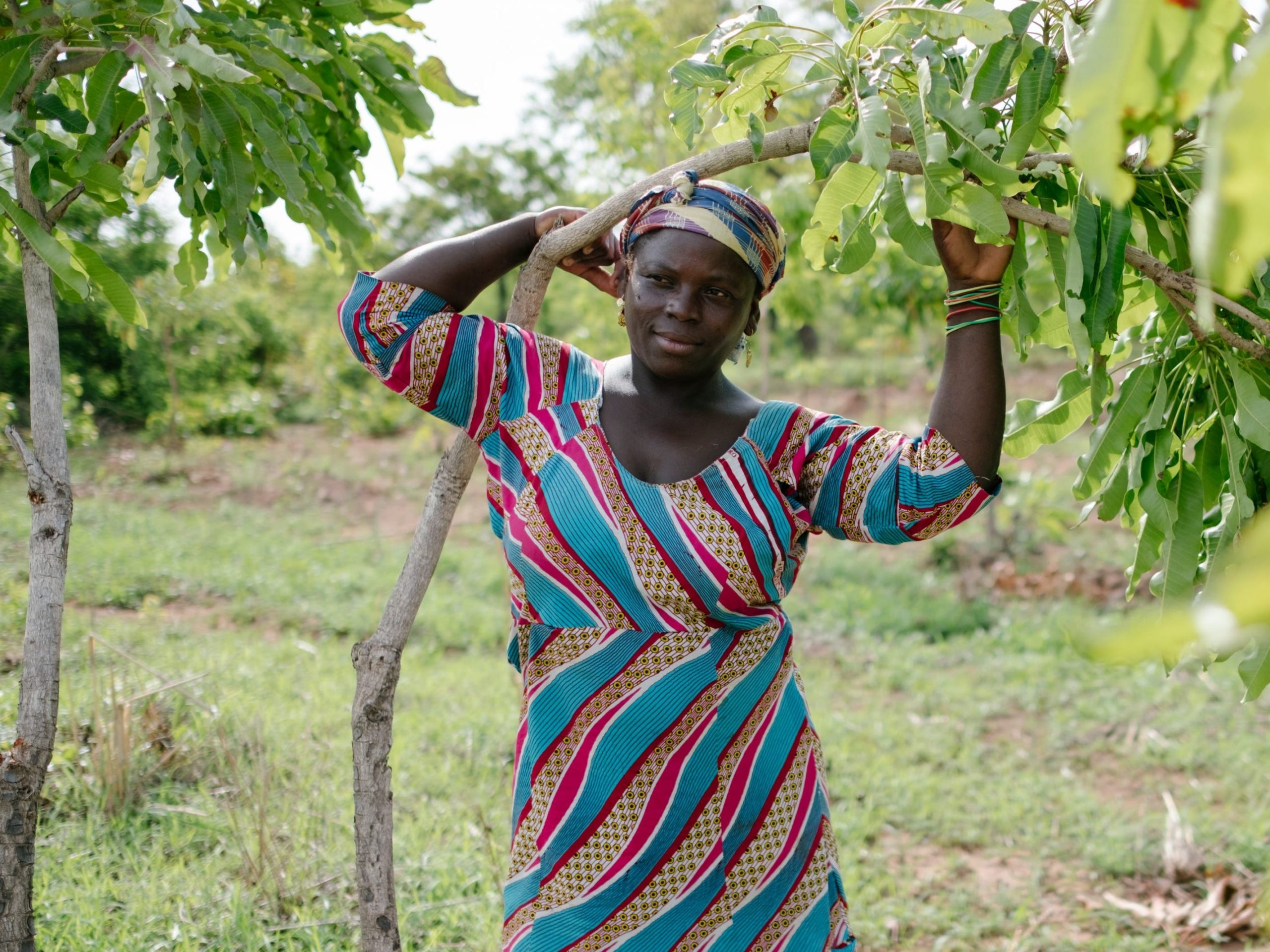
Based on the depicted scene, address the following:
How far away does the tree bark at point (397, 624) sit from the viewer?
1.77m

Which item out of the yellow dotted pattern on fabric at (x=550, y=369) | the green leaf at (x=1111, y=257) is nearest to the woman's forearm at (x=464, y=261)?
the yellow dotted pattern on fabric at (x=550, y=369)

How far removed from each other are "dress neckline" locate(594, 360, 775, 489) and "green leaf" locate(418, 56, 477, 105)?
1.04 meters

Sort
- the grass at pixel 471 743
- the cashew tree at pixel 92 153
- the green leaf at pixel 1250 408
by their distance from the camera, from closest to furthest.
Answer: the green leaf at pixel 1250 408 → the cashew tree at pixel 92 153 → the grass at pixel 471 743

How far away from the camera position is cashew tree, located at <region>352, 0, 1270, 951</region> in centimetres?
141

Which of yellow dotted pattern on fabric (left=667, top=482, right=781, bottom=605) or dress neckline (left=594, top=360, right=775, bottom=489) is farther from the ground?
dress neckline (left=594, top=360, right=775, bottom=489)

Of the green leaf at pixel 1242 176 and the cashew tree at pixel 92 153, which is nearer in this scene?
the green leaf at pixel 1242 176

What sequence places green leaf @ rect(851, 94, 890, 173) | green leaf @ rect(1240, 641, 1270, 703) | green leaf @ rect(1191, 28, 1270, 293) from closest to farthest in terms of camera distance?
green leaf @ rect(1191, 28, 1270, 293) → green leaf @ rect(851, 94, 890, 173) → green leaf @ rect(1240, 641, 1270, 703)

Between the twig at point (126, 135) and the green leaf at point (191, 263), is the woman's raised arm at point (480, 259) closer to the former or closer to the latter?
the twig at point (126, 135)

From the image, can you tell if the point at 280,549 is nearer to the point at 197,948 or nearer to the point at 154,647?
the point at 154,647

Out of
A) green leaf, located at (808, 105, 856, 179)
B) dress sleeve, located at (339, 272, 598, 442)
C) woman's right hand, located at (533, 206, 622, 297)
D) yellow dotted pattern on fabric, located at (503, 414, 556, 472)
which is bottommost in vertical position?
yellow dotted pattern on fabric, located at (503, 414, 556, 472)

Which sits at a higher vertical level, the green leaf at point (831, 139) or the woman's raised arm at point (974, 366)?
the green leaf at point (831, 139)

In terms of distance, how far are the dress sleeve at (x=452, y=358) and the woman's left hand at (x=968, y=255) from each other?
1.99ft

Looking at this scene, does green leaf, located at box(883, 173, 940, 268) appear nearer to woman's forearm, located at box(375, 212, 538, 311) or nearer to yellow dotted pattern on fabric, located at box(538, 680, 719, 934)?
woman's forearm, located at box(375, 212, 538, 311)

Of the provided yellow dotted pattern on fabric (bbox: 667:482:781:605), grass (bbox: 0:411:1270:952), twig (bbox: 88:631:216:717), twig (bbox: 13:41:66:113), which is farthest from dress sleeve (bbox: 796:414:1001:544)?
twig (bbox: 88:631:216:717)
